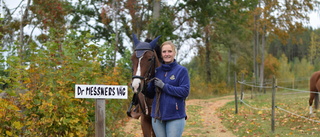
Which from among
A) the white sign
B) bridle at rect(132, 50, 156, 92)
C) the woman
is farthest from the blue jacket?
the white sign

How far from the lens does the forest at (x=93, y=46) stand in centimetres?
504

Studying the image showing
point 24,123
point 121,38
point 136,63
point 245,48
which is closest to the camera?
point 136,63

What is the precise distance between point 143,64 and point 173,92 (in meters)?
0.60

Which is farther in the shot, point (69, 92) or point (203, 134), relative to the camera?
point (203, 134)

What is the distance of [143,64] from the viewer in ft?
13.2

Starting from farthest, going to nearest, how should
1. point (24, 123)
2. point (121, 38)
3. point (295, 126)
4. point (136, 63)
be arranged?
1. point (121, 38)
2. point (295, 126)
3. point (24, 123)
4. point (136, 63)

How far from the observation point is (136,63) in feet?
13.1

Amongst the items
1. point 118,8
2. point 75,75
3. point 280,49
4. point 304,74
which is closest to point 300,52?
point 280,49

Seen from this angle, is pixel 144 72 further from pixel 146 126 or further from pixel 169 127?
pixel 146 126

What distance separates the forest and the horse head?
1.65 meters

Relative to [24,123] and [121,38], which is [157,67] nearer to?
[24,123]

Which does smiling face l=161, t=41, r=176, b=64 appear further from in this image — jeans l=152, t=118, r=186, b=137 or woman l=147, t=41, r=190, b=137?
jeans l=152, t=118, r=186, b=137

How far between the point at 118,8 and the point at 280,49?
56689 mm

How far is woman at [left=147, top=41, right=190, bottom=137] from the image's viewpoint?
370 cm
